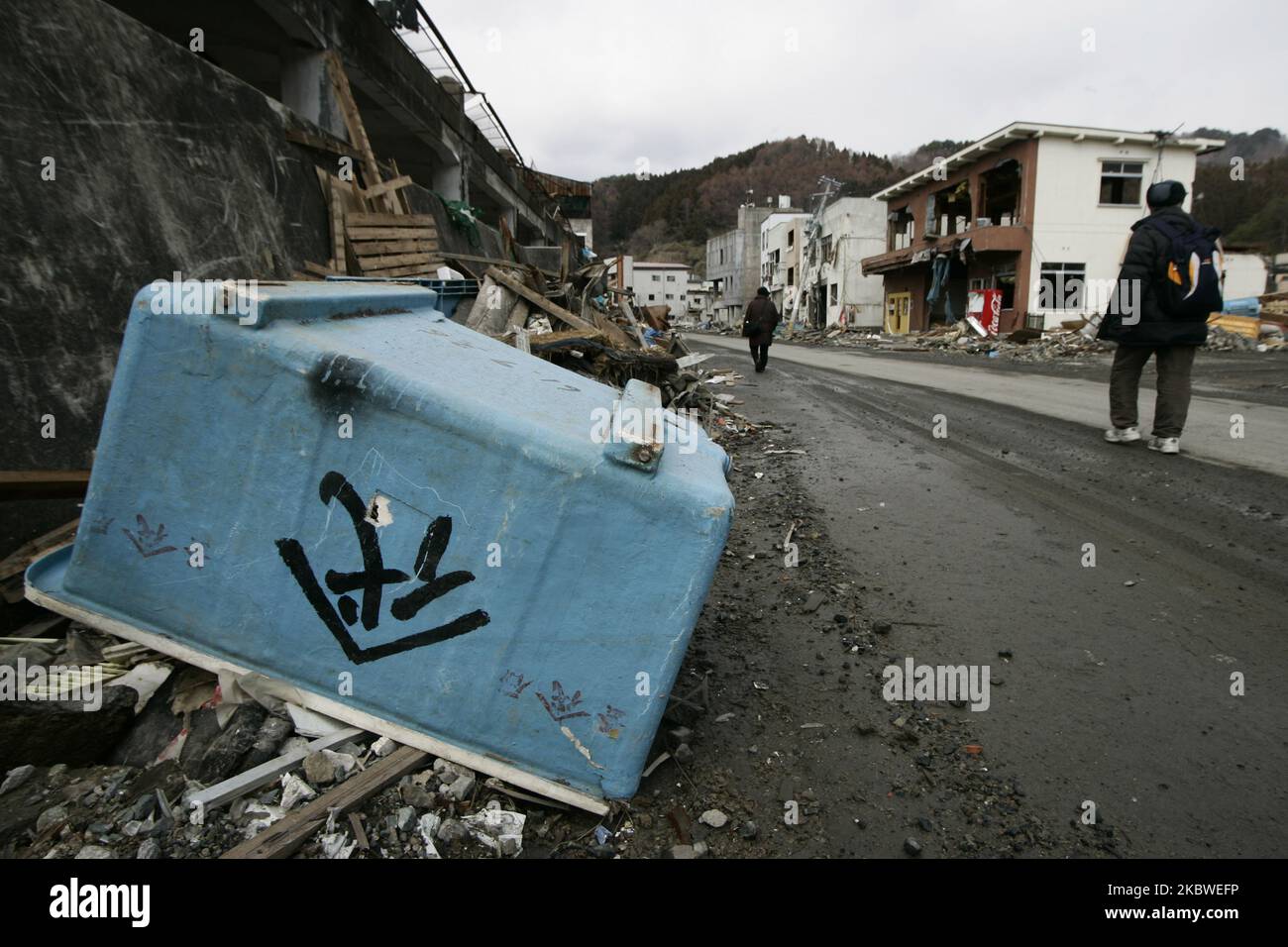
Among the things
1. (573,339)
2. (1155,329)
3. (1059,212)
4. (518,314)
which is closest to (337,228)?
(518,314)

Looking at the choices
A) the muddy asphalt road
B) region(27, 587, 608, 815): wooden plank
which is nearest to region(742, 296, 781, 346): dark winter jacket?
the muddy asphalt road

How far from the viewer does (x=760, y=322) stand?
14117mm

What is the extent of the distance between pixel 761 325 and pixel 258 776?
43.0ft

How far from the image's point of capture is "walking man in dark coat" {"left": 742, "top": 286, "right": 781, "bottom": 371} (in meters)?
14.1

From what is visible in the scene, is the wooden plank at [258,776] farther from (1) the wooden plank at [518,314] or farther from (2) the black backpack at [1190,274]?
(2) the black backpack at [1190,274]

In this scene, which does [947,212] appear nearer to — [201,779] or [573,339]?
[573,339]

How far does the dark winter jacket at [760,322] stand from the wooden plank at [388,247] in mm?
7090

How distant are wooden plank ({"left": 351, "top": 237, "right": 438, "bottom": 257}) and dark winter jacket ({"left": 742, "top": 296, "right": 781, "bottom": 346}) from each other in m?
7.09

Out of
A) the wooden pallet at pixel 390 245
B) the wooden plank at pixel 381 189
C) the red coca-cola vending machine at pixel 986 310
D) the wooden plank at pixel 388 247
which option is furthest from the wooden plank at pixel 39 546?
the red coca-cola vending machine at pixel 986 310

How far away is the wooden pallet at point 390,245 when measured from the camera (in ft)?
26.7

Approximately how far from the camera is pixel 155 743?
7.31 feet

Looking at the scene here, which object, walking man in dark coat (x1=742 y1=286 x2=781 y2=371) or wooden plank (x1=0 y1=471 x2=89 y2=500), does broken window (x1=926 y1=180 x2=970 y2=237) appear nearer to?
walking man in dark coat (x1=742 y1=286 x2=781 y2=371)
